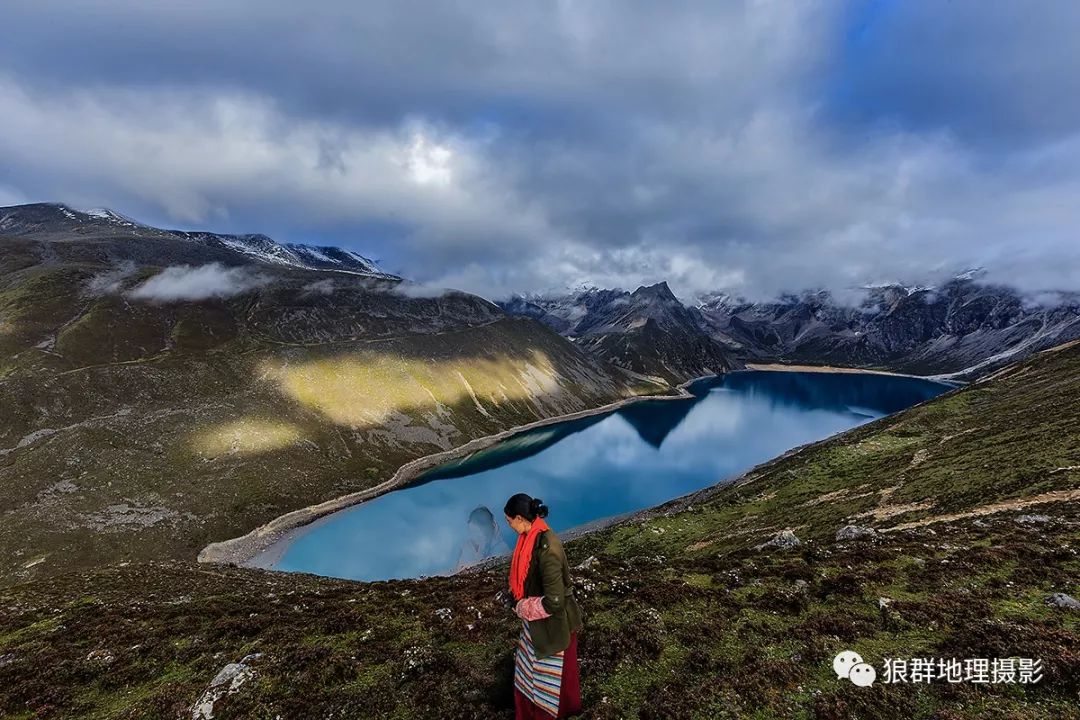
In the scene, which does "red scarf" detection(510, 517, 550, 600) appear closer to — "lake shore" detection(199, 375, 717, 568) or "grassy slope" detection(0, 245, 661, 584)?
"lake shore" detection(199, 375, 717, 568)

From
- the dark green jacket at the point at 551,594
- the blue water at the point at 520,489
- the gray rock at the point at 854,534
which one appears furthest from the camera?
the blue water at the point at 520,489

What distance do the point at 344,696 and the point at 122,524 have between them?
96520mm

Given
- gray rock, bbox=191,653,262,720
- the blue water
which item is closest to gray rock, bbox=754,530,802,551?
gray rock, bbox=191,653,262,720

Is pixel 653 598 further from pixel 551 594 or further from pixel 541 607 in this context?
pixel 551 594

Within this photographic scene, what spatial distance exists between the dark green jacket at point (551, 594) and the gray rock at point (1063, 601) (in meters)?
15.2

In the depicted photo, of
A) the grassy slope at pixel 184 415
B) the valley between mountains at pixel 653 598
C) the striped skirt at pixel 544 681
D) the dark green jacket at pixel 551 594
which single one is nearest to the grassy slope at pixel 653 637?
the valley between mountains at pixel 653 598

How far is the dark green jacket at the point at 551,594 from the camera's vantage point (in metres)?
8.22

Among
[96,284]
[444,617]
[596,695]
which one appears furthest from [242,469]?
[96,284]

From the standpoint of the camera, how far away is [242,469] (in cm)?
10156

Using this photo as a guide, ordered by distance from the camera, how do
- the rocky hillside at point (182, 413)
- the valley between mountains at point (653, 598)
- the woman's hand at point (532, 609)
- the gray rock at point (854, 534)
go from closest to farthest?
the woman's hand at point (532, 609) → the valley between mountains at point (653, 598) → the gray rock at point (854, 534) → the rocky hillside at point (182, 413)

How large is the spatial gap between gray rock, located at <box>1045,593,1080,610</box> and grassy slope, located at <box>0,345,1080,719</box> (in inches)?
12.6

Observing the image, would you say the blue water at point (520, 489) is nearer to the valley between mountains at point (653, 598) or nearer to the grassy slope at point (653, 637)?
the valley between mountains at point (653, 598)

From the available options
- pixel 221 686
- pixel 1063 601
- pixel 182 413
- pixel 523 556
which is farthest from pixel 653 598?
pixel 182 413

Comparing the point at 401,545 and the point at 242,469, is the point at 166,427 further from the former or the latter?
the point at 401,545
